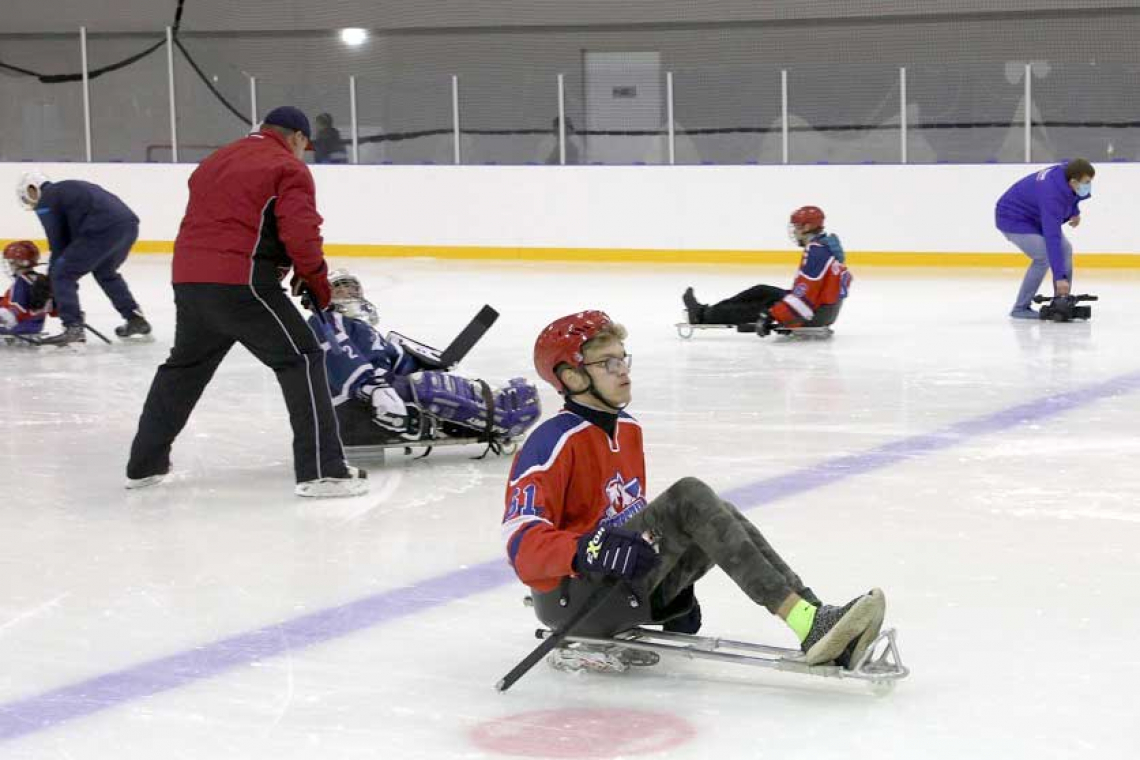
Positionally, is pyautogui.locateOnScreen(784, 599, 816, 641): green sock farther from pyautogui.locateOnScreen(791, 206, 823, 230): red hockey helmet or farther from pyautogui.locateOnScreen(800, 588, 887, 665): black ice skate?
pyautogui.locateOnScreen(791, 206, 823, 230): red hockey helmet

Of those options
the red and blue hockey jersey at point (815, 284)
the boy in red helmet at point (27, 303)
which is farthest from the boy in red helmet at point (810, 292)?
the boy in red helmet at point (27, 303)

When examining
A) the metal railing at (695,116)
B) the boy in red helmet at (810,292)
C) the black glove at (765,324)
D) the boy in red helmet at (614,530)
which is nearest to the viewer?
the boy in red helmet at (614,530)

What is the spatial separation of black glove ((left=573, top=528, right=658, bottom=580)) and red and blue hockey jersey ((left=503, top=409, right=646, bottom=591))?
0.07 metres

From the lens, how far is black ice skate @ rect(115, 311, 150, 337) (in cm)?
977

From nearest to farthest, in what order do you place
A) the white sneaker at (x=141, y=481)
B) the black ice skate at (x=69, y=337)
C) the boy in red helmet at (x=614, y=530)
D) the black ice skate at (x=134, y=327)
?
the boy in red helmet at (x=614, y=530) < the white sneaker at (x=141, y=481) < the black ice skate at (x=69, y=337) < the black ice skate at (x=134, y=327)

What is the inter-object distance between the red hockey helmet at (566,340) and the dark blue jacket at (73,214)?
6620 millimetres

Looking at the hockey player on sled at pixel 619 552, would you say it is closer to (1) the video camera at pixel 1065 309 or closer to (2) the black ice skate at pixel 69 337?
(2) the black ice skate at pixel 69 337

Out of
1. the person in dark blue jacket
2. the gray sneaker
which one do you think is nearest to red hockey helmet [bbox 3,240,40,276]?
the person in dark blue jacket

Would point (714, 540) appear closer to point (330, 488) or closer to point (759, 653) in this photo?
point (759, 653)

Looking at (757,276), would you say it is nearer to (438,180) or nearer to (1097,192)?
(1097,192)

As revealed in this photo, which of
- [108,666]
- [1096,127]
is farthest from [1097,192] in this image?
[108,666]

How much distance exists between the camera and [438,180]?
15.9m

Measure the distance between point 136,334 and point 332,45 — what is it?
7.70 meters

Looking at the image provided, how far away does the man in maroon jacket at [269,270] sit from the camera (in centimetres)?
516
